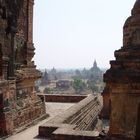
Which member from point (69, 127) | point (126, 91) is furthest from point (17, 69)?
point (126, 91)

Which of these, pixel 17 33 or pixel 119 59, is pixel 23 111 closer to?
pixel 17 33

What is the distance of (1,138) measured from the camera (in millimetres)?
8320

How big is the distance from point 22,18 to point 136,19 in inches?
258

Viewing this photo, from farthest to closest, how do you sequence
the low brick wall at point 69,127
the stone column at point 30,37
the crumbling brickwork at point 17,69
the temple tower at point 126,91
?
the stone column at point 30,37, the crumbling brickwork at point 17,69, the low brick wall at point 69,127, the temple tower at point 126,91

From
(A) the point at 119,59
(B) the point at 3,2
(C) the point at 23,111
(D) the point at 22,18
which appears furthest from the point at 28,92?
(A) the point at 119,59

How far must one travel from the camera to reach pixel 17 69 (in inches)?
402

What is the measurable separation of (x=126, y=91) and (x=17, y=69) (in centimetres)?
622

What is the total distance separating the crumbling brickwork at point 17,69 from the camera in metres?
9.08

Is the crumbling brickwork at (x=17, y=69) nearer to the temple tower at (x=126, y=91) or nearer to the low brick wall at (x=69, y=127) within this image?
the low brick wall at (x=69, y=127)

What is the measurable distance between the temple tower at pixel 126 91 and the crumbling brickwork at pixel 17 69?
16.0ft

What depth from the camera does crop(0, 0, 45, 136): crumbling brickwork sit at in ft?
29.8

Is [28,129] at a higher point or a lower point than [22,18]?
lower

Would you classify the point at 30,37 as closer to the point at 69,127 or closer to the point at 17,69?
the point at 17,69

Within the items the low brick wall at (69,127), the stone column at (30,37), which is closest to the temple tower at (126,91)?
the low brick wall at (69,127)
